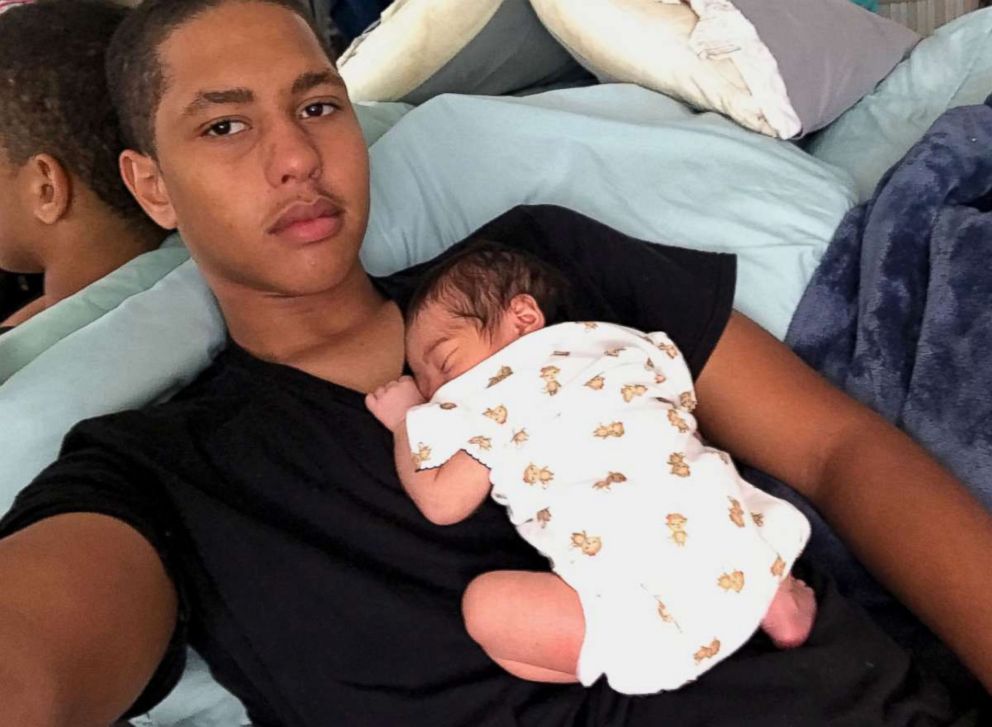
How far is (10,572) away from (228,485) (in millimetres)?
212

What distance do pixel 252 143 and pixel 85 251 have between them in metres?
0.49

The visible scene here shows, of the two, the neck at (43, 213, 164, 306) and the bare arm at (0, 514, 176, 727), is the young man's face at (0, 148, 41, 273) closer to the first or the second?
the neck at (43, 213, 164, 306)

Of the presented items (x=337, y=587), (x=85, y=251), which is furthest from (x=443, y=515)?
(x=85, y=251)

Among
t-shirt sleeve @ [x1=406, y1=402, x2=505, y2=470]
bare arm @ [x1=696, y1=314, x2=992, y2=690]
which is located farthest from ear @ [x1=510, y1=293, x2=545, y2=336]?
bare arm @ [x1=696, y1=314, x2=992, y2=690]

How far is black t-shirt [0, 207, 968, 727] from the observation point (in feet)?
2.62

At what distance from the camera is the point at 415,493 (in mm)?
851

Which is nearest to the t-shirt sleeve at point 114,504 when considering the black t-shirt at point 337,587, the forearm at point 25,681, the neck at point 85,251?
the black t-shirt at point 337,587

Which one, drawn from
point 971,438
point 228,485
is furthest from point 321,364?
point 971,438

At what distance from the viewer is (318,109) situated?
1.06m

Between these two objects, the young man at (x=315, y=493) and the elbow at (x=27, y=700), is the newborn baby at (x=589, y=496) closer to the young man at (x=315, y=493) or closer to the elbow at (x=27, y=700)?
the young man at (x=315, y=493)

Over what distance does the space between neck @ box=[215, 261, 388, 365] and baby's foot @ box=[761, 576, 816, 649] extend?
53 centimetres

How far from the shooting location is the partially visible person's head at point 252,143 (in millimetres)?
982

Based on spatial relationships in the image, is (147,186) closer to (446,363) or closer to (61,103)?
(61,103)

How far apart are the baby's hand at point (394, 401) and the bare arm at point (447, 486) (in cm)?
4
